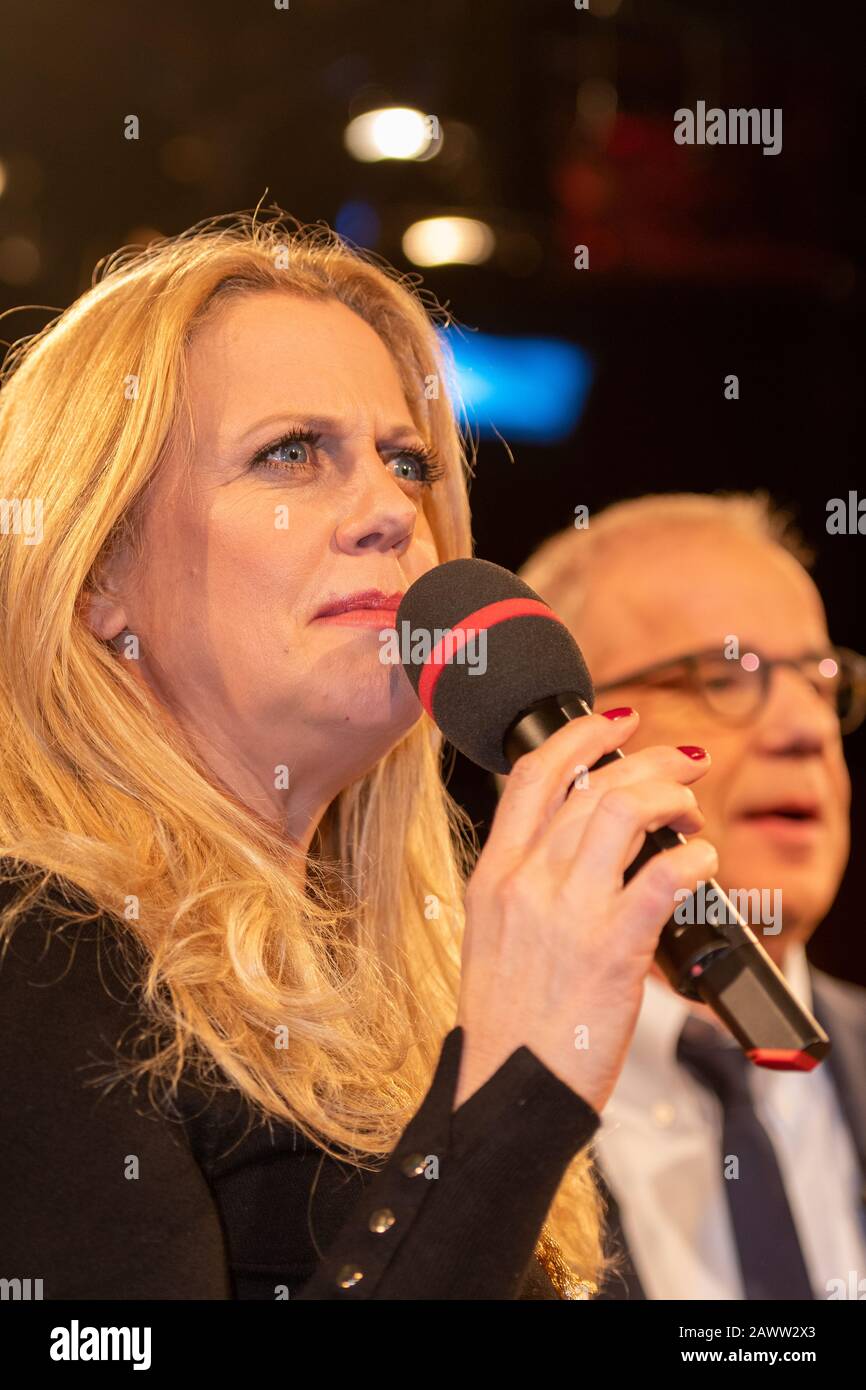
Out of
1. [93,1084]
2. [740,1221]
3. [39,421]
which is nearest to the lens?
[93,1084]

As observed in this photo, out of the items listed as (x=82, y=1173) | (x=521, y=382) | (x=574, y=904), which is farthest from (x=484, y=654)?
(x=521, y=382)

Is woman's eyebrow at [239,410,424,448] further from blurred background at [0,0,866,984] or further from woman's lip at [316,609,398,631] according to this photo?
blurred background at [0,0,866,984]

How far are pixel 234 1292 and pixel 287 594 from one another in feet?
1.92

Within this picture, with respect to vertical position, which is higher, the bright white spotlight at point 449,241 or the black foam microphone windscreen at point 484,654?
the bright white spotlight at point 449,241

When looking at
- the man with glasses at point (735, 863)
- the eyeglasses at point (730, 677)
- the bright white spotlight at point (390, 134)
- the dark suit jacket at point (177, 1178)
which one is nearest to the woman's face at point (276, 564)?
the dark suit jacket at point (177, 1178)

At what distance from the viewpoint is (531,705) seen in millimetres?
1029

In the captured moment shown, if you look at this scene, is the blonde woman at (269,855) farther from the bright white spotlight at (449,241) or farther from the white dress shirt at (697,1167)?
the bright white spotlight at (449,241)

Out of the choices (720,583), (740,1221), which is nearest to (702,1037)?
(740,1221)

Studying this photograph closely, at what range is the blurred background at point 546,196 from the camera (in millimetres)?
2453

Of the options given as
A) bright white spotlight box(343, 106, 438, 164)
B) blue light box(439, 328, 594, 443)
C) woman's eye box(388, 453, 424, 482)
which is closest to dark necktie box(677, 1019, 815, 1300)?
woman's eye box(388, 453, 424, 482)

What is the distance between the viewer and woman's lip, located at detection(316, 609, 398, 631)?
130cm

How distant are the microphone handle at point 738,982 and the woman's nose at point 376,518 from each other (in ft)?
1.69

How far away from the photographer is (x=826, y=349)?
9.20 feet
